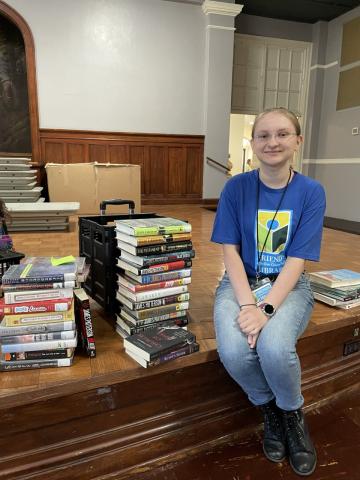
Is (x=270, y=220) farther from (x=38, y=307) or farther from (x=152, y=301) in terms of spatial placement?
(x=38, y=307)

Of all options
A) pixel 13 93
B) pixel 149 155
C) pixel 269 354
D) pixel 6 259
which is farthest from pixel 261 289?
pixel 13 93

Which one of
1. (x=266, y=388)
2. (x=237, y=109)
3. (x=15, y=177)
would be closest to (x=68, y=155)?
(x=15, y=177)

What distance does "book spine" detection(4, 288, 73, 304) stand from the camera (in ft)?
3.42

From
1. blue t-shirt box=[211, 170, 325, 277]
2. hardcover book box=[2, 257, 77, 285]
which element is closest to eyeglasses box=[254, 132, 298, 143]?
blue t-shirt box=[211, 170, 325, 277]

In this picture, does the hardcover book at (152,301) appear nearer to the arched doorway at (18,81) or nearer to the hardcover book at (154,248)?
the hardcover book at (154,248)

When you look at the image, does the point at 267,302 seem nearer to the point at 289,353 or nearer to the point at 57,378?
the point at 289,353

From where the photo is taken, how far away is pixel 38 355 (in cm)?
107

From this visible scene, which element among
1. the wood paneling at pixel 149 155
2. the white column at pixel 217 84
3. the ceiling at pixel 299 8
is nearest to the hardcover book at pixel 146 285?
the wood paneling at pixel 149 155

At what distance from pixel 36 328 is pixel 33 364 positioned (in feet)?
0.36

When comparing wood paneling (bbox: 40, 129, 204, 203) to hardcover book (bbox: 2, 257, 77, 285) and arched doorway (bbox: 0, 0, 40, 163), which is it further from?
hardcover book (bbox: 2, 257, 77, 285)

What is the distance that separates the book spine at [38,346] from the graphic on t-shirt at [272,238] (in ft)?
2.24

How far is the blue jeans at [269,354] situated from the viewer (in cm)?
103

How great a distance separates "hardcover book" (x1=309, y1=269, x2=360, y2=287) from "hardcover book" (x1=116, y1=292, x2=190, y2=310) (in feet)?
2.38

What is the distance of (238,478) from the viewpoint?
107cm
